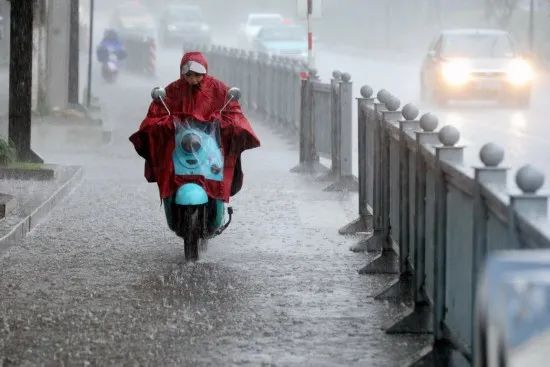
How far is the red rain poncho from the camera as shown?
11375mm

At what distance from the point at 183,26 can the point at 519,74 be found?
142 ft

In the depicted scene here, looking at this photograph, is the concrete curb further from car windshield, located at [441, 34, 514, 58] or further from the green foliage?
car windshield, located at [441, 34, 514, 58]

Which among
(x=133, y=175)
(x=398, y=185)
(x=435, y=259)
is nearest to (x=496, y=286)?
(x=435, y=259)

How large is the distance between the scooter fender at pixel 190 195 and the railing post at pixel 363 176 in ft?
6.32

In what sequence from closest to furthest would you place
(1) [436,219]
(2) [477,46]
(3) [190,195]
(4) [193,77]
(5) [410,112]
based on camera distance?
(1) [436,219] → (5) [410,112] → (3) [190,195] → (4) [193,77] → (2) [477,46]

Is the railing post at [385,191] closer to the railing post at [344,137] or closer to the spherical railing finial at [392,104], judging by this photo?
the spherical railing finial at [392,104]

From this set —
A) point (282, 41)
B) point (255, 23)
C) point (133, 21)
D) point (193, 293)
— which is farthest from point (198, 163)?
point (133, 21)

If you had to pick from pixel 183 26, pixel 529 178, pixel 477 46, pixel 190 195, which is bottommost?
pixel 190 195

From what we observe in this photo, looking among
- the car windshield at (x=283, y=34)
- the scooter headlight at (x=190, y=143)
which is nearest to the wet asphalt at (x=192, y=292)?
the scooter headlight at (x=190, y=143)

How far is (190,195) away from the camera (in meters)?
11.1

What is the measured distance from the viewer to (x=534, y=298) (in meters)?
4.12

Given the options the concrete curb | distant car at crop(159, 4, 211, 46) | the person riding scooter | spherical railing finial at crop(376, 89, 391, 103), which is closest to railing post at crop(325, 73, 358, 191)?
the concrete curb

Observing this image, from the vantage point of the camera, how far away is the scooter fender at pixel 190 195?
1109 centimetres

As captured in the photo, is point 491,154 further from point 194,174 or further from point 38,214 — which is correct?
point 38,214
